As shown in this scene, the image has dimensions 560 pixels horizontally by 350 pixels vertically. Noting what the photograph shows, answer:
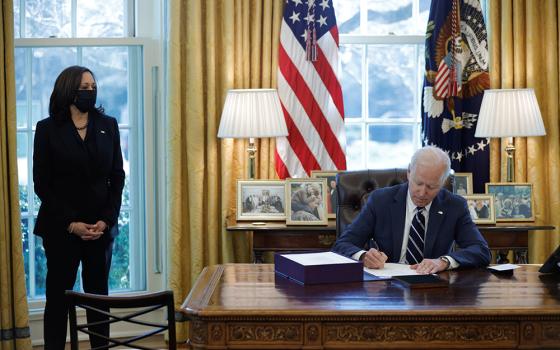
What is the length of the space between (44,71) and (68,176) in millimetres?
1326

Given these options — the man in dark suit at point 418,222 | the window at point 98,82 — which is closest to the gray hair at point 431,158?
the man in dark suit at point 418,222

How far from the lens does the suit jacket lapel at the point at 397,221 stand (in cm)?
314

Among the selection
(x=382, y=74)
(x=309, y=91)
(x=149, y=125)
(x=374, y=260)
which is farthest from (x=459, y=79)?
(x=374, y=260)

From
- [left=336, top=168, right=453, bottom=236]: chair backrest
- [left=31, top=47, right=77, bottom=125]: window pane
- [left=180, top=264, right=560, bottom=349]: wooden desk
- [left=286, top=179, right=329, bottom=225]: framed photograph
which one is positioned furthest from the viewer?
[left=31, top=47, right=77, bottom=125]: window pane

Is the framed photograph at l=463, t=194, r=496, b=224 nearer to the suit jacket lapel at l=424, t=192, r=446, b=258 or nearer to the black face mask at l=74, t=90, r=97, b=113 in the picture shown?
the suit jacket lapel at l=424, t=192, r=446, b=258

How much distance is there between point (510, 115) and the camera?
173 inches

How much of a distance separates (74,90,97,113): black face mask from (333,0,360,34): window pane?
6.17 ft

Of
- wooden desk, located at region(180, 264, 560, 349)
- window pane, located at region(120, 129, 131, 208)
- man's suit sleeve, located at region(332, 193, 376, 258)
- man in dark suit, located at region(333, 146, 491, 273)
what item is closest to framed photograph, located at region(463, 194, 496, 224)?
man in dark suit, located at region(333, 146, 491, 273)

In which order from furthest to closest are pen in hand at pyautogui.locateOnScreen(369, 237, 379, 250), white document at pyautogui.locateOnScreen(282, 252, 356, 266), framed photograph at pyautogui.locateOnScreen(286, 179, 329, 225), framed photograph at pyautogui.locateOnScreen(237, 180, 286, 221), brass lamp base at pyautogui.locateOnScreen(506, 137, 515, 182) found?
brass lamp base at pyautogui.locateOnScreen(506, 137, 515, 182), framed photograph at pyautogui.locateOnScreen(237, 180, 286, 221), framed photograph at pyautogui.locateOnScreen(286, 179, 329, 225), pen in hand at pyautogui.locateOnScreen(369, 237, 379, 250), white document at pyautogui.locateOnScreen(282, 252, 356, 266)

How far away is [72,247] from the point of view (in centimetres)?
372

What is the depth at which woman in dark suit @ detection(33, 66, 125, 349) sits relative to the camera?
3678mm

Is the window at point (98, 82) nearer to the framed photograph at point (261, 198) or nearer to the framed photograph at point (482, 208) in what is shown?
the framed photograph at point (261, 198)

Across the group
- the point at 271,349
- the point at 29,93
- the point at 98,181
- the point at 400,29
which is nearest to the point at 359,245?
the point at 271,349

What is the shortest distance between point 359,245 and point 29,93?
256 cm
